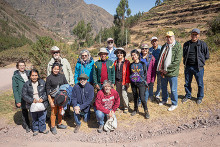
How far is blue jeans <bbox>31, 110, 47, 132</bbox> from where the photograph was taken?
3371mm

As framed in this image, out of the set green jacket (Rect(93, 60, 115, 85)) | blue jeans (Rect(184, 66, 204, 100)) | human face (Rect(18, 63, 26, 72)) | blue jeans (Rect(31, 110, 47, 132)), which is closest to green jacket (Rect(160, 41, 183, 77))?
blue jeans (Rect(184, 66, 204, 100))

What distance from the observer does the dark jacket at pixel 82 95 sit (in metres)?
3.50

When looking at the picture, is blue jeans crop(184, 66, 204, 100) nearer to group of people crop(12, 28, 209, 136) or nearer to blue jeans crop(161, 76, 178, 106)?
group of people crop(12, 28, 209, 136)

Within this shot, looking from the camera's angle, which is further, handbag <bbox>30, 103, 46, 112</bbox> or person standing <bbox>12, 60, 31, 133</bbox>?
person standing <bbox>12, 60, 31, 133</bbox>

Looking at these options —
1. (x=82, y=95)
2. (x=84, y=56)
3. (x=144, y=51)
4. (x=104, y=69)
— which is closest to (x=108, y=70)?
(x=104, y=69)

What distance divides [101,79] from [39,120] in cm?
185

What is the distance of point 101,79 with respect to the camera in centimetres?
390

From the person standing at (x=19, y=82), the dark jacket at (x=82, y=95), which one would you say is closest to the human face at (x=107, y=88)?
the dark jacket at (x=82, y=95)

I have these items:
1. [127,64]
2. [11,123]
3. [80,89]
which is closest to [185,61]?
[127,64]

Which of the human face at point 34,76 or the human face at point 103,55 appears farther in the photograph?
the human face at point 103,55

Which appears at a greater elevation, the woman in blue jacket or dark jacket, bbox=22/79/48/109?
the woman in blue jacket

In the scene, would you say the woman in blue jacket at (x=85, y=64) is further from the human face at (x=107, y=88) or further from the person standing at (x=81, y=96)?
the human face at (x=107, y=88)

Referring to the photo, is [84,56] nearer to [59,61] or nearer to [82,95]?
[59,61]

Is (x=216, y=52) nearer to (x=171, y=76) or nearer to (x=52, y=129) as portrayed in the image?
(x=171, y=76)
